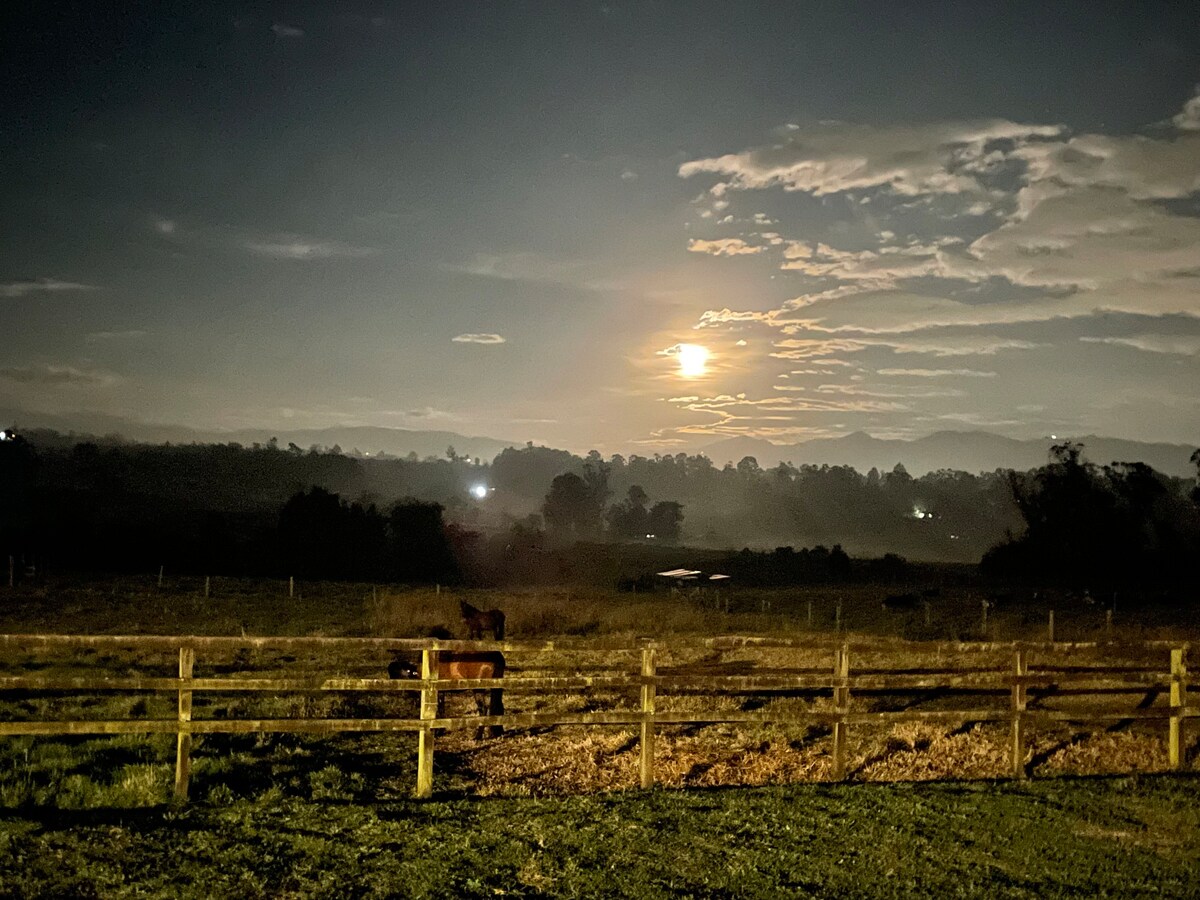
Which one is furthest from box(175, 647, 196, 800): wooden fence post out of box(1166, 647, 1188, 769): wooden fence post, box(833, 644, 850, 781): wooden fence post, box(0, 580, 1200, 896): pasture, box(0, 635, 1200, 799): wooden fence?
box(1166, 647, 1188, 769): wooden fence post

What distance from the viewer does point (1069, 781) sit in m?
10.3

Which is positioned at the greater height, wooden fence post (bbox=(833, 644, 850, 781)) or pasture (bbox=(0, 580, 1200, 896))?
wooden fence post (bbox=(833, 644, 850, 781))

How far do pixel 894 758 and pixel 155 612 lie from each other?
1326 inches

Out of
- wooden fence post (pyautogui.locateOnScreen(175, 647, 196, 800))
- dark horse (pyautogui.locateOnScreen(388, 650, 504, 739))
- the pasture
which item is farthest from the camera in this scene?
dark horse (pyautogui.locateOnScreen(388, 650, 504, 739))

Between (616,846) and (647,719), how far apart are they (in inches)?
80.6

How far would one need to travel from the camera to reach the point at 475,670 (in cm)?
1386

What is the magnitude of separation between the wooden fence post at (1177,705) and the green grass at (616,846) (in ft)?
6.52

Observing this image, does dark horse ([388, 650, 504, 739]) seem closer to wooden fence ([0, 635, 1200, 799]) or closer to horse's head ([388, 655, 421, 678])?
horse's head ([388, 655, 421, 678])

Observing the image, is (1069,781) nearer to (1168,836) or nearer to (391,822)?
(1168,836)

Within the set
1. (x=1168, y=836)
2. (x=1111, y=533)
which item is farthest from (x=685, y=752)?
(x=1111, y=533)

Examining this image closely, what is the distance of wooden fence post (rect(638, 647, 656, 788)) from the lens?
9469mm

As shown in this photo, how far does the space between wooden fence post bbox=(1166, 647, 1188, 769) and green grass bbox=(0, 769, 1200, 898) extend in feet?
6.52

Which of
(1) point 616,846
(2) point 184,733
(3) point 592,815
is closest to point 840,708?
(3) point 592,815

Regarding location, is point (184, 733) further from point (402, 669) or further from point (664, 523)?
point (664, 523)
